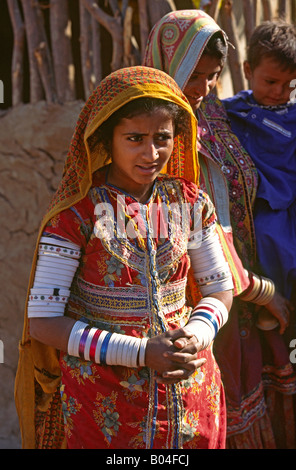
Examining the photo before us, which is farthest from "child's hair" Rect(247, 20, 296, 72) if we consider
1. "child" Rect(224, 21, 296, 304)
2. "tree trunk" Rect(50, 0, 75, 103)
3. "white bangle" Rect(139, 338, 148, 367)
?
"white bangle" Rect(139, 338, 148, 367)

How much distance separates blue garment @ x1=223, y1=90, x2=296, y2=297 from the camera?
98.7 inches

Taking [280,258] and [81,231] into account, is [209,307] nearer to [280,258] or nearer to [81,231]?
[81,231]

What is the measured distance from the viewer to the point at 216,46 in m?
2.38

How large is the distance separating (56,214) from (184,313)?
1.88ft

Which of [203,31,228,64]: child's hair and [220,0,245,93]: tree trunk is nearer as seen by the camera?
[203,31,228,64]: child's hair

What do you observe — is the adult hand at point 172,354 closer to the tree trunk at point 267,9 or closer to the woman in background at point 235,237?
the woman in background at point 235,237

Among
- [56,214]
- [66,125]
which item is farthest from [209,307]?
[66,125]

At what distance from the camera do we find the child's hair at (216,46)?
7.79 ft

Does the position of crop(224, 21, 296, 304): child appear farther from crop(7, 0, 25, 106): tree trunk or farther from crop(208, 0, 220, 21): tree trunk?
crop(7, 0, 25, 106): tree trunk

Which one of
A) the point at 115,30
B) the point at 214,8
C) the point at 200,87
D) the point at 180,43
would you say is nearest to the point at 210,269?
the point at 200,87

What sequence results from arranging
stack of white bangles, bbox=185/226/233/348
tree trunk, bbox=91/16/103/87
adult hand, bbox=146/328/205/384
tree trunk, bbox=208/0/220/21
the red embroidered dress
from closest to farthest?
1. adult hand, bbox=146/328/205/384
2. the red embroidered dress
3. stack of white bangles, bbox=185/226/233/348
4. tree trunk, bbox=208/0/220/21
5. tree trunk, bbox=91/16/103/87

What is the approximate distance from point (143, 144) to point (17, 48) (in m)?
2.16

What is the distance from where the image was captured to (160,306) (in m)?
1.89

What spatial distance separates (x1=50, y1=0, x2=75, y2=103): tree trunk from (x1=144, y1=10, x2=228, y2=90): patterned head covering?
110 cm
